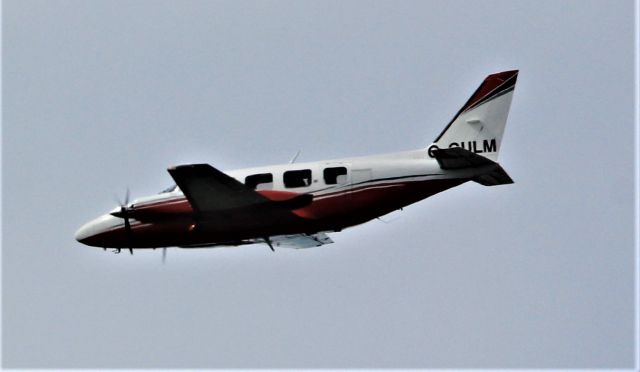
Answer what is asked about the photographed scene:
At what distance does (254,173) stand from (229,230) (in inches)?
82.7

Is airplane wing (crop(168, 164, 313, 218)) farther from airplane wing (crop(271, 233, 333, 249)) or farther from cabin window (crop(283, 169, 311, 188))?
airplane wing (crop(271, 233, 333, 249))

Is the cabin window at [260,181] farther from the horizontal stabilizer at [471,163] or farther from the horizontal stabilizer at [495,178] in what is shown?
the horizontal stabilizer at [495,178]

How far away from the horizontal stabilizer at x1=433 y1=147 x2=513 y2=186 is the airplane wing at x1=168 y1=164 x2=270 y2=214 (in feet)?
19.4

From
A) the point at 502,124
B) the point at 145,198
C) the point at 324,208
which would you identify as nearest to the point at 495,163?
the point at 502,124

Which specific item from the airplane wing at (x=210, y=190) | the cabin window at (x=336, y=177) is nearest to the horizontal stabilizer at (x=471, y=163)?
the cabin window at (x=336, y=177)

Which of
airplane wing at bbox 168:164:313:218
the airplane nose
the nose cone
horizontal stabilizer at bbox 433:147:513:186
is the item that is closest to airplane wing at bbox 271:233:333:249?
airplane wing at bbox 168:164:313:218

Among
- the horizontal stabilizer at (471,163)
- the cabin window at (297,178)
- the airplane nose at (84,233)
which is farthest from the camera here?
the airplane nose at (84,233)

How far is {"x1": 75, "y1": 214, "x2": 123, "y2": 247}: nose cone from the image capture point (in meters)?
45.6

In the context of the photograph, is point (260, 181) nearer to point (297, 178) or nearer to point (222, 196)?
point (297, 178)

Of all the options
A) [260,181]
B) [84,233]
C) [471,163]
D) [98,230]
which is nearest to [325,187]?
[260,181]

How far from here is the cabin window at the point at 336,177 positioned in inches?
1674

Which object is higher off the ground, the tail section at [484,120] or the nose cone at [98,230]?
the tail section at [484,120]

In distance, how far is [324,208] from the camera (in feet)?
139

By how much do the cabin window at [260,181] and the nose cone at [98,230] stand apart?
210 inches
